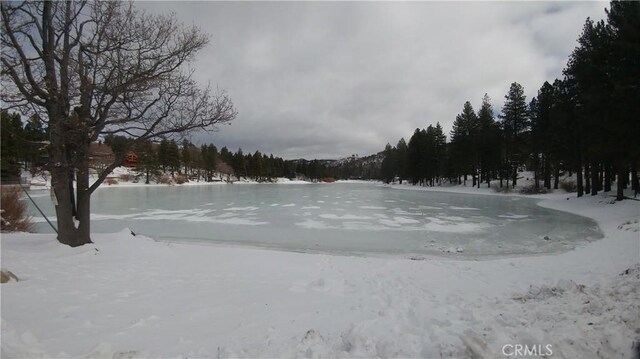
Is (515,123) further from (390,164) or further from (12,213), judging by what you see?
(390,164)

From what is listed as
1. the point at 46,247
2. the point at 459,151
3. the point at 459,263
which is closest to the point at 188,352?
the point at 46,247

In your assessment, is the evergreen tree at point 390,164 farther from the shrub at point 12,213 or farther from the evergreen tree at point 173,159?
the shrub at point 12,213

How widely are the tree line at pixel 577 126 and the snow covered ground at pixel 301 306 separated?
12.5m

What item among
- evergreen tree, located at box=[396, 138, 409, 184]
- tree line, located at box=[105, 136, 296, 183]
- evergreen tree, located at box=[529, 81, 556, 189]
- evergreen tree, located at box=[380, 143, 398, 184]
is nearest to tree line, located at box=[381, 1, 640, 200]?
evergreen tree, located at box=[529, 81, 556, 189]

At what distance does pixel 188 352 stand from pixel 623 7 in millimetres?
27324

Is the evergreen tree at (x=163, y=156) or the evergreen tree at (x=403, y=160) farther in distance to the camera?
the evergreen tree at (x=163, y=156)

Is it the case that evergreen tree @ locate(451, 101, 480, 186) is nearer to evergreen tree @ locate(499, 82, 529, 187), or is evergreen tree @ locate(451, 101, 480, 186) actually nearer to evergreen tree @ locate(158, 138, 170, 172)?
evergreen tree @ locate(499, 82, 529, 187)

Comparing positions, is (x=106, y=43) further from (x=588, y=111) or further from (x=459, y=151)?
(x=459, y=151)

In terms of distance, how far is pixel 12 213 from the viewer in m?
14.4

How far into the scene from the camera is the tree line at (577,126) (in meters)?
17.9

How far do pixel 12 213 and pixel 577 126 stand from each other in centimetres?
3639

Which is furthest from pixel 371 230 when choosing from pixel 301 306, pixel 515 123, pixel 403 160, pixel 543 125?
pixel 403 160

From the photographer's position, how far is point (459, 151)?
59125mm

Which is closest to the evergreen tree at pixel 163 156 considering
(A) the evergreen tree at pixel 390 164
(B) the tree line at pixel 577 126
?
(B) the tree line at pixel 577 126
